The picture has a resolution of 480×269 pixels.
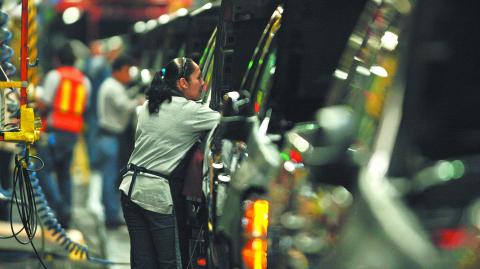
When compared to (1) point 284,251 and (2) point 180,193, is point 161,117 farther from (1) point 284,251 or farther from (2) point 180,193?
(1) point 284,251

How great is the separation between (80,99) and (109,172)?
3.19ft

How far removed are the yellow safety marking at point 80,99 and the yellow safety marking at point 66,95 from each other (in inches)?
4.0

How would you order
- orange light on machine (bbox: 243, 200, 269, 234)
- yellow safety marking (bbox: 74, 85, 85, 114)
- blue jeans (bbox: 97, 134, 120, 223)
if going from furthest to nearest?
blue jeans (bbox: 97, 134, 120, 223), yellow safety marking (bbox: 74, 85, 85, 114), orange light on machine (bbox: 243, 200, 269, 234)

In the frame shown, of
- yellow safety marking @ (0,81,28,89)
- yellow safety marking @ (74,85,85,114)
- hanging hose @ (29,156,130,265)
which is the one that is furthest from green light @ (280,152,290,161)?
yellow safety marking @ (74,85,85,114)

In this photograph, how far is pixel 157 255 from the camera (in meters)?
7.84

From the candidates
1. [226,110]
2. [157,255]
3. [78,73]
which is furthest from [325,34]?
[78,73]

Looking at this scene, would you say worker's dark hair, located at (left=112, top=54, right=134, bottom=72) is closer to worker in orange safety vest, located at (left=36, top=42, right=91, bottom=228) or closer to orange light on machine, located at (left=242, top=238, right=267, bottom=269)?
worker in orange safety vest, located at (left=36, top=42, right=91, bottom=228)

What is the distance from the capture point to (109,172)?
15.8m

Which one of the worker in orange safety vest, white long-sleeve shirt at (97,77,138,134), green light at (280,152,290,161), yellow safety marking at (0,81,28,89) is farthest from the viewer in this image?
white long-sleeve shirt at (97,77,138,134)

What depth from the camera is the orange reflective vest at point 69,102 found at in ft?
49.5

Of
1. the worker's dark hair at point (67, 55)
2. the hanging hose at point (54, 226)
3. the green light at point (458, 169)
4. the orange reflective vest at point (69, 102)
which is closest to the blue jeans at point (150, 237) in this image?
the hanging hose at point (54, 226)

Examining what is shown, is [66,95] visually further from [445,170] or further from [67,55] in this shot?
[445,170]

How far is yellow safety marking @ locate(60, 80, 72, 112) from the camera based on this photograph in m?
15.1

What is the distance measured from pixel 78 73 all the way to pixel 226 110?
7.64 m
